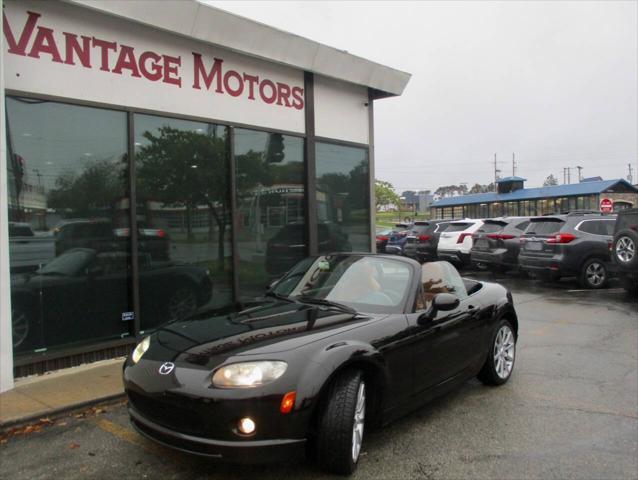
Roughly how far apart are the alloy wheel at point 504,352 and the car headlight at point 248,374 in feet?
9.41

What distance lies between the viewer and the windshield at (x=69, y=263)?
5.58m

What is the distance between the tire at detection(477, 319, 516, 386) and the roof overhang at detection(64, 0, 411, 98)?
5.02 m

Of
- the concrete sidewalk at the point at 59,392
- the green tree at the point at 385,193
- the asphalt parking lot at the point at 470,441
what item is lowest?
the asphalt parking lot at the point at 470,441

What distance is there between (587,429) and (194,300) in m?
4.82

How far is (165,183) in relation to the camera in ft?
21.8

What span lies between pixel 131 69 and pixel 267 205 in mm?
2751

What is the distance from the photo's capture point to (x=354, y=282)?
4.27 m

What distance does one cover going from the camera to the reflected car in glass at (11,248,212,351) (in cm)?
541

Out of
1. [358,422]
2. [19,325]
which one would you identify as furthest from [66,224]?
[358,422]

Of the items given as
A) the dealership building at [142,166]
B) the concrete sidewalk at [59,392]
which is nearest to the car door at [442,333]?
the concrete sidewalk at [59,392]

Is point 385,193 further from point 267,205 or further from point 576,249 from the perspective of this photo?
point 267,205

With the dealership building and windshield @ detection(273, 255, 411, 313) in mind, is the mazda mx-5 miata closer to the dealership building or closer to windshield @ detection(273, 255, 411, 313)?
windshield @ detection(273, 255, 411, 313)

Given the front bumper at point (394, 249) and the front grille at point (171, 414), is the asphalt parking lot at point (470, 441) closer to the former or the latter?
the front grille at point (171, 414)

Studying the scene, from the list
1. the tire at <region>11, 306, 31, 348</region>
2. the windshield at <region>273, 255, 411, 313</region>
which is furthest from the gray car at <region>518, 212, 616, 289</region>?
the tire at <region>11, 306, 31, 348</region>
